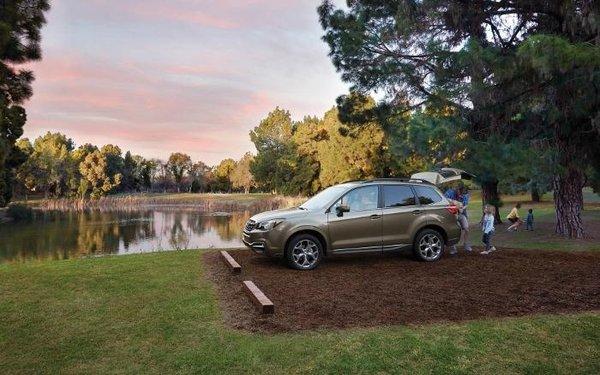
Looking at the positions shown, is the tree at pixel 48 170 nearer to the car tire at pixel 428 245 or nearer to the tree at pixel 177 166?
the tree at pixel 177 166

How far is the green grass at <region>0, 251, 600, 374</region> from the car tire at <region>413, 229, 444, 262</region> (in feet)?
13.5

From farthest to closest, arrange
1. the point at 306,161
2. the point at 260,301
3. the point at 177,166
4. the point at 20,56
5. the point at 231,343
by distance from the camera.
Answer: the point at 177,166 < the point at 306,161 < the point at 20,56 < the point at 260,301 < the point at 231,343

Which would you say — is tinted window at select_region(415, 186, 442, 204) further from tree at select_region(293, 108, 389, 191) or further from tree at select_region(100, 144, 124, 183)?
tree at select_region(100, 144, 124, 183)

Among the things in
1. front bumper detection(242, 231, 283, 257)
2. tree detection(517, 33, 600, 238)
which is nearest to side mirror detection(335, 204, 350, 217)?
front bumper detection(242, 231, 283, 257)

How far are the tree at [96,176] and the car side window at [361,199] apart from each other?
266 feet

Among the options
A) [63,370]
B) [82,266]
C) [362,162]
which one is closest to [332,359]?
[63,370]

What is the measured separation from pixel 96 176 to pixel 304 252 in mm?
83365

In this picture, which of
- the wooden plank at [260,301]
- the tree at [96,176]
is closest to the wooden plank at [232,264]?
the wooden plank at [260,301]

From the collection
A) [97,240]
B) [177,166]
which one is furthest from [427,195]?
[177,166]

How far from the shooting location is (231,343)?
5.36 metres

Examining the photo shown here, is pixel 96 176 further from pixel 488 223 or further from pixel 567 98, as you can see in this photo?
pixel 488 223

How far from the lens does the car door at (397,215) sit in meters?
10.1

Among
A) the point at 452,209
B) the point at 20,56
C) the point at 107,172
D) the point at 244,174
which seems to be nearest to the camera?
the point at 20,56

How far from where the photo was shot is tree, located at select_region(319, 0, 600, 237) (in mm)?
12961
